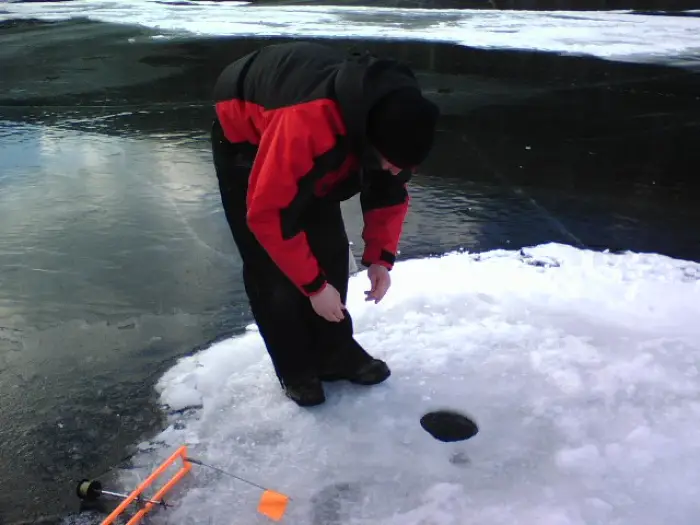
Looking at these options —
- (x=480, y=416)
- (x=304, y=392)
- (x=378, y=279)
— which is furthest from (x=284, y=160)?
(x=480, y=416)

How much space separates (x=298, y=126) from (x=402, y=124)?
0.93 ft

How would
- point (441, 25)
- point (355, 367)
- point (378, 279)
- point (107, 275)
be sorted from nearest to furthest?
point (378, 279) → point (355, 367) → point (107, 275) → point (441, 25)

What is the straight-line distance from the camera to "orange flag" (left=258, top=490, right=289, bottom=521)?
2.02m

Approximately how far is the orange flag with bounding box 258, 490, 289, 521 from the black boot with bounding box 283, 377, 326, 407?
46 centimetres

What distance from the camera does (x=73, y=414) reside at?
250cm

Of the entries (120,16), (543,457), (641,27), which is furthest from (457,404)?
(120,16)

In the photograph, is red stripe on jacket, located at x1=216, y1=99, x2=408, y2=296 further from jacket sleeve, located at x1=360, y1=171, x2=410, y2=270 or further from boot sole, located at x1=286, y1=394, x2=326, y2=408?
boot sole, located at x1=286, y1=394, x2=326, y2=408

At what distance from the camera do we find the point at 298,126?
1.78 meters

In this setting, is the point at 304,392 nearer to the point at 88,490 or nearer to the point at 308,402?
the point at 308,402

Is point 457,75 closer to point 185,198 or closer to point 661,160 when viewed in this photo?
point 661,160

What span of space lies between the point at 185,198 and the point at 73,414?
2.42 meters

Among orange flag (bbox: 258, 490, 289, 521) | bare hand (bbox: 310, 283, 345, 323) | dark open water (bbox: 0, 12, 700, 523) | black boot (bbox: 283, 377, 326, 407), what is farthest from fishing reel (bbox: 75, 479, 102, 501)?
bare hand (bbox: 310, 283, 345, 323)

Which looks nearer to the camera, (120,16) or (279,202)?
(279,202)

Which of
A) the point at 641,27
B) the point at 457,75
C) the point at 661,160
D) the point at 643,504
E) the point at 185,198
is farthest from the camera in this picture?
the point at 641,27
